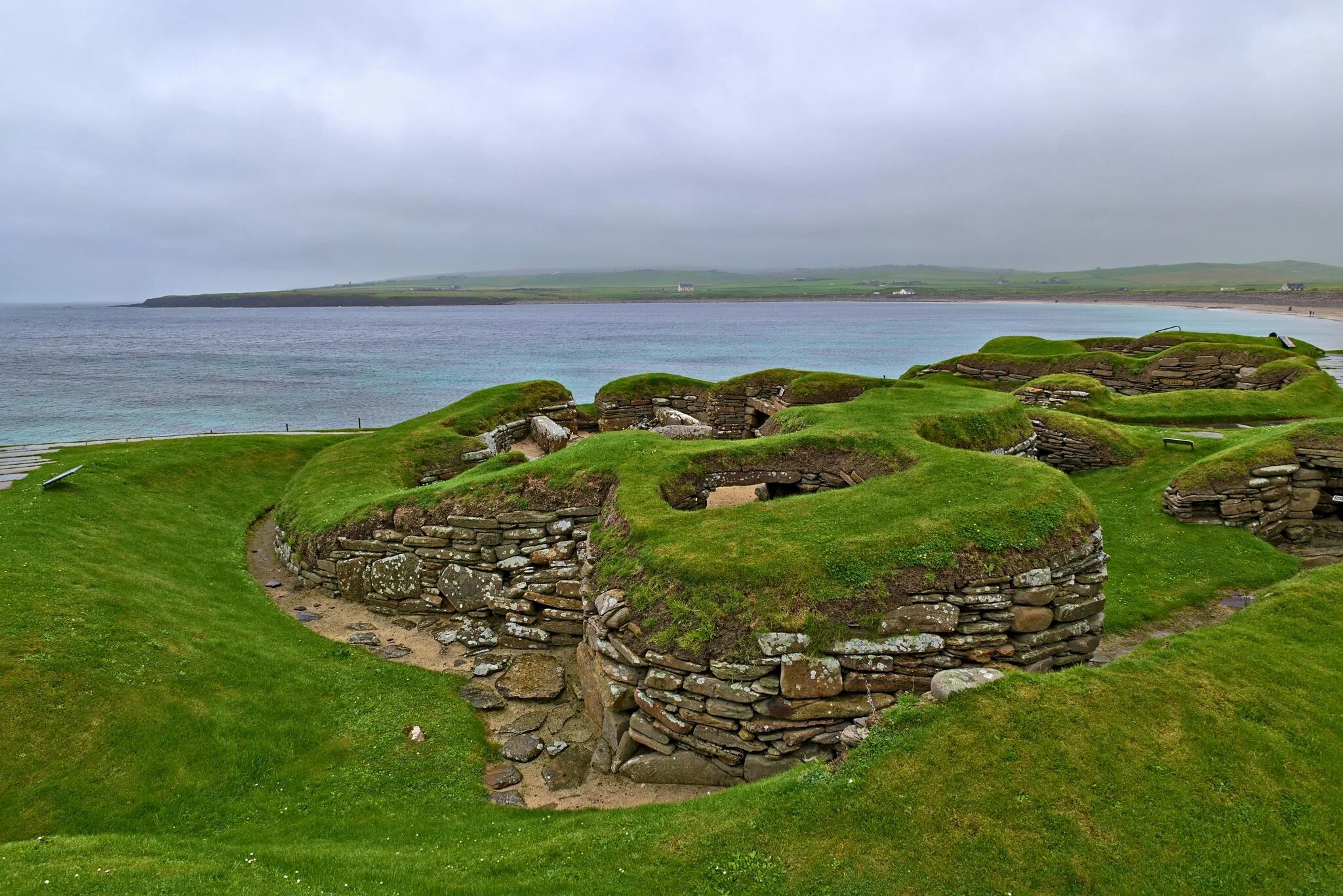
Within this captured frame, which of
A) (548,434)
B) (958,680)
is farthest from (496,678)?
A: (548,434)

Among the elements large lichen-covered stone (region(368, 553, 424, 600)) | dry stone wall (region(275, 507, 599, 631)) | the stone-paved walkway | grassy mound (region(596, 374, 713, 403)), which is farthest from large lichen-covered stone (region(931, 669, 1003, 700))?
grassy mound (region(596, 374, 713, 403))

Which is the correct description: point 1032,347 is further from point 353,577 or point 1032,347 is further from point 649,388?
point 353,577

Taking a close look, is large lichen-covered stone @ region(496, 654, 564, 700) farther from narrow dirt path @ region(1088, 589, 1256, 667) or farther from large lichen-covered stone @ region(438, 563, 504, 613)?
narrow dirt path @ region(1088, 589, 1256, 667)

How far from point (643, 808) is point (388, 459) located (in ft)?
52.2

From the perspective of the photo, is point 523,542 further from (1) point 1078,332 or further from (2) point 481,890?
(1) point 1078,332

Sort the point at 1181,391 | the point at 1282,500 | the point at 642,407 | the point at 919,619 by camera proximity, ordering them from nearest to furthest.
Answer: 1. the point at 919,619
2. the point at 1282,500
3. the point at 1181,391
4. the point at 642,407

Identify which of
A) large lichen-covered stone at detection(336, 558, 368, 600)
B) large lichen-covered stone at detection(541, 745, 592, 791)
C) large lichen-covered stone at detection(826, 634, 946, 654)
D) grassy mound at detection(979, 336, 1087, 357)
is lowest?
large lichen-covered stone at detection(541, 745, 592, 791)

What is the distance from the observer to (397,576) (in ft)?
47.0

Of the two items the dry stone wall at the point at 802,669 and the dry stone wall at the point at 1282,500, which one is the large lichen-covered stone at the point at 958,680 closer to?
the dry stone wall at the point at 802,669

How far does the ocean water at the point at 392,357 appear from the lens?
5344 centimetres

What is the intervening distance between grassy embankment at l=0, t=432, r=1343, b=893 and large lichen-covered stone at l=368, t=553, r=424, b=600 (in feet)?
8.85

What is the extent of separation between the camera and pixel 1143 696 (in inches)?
287

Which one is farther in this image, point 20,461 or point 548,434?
point 548,434

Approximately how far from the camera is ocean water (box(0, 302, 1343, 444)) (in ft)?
175
